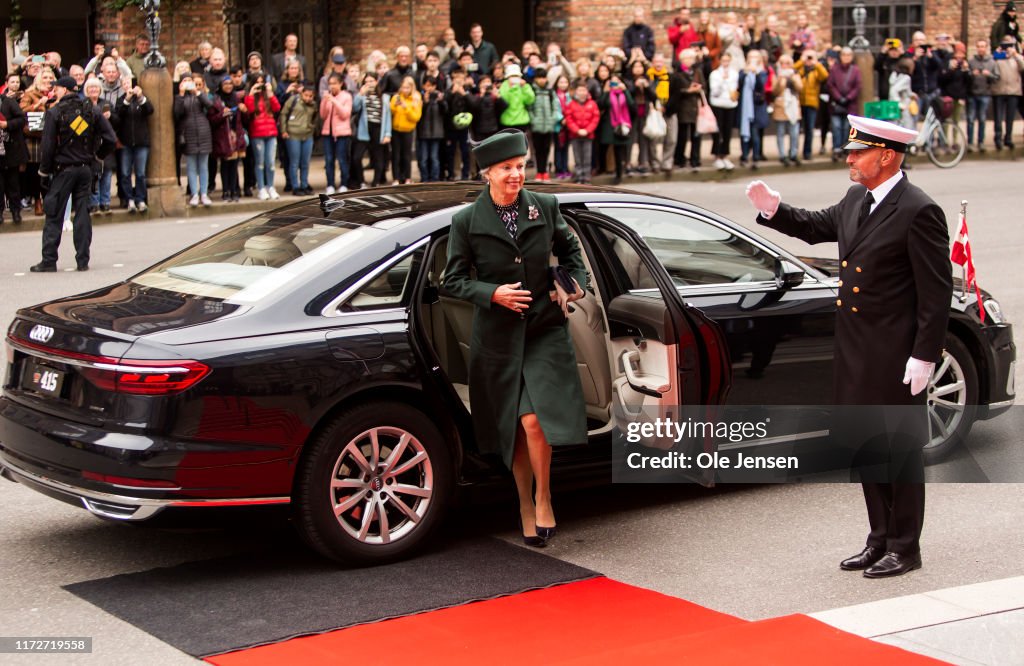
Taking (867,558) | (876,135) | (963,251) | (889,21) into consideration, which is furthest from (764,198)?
(889,21)

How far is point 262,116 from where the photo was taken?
66.4 ft

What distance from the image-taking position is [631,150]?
23781 mm

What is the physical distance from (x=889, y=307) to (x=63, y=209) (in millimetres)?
11375

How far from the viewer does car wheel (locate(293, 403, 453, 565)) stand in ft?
19.8

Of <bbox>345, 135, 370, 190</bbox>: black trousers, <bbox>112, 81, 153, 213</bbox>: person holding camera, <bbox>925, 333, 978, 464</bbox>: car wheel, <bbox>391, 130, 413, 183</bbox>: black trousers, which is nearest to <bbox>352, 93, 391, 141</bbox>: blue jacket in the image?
<bbox>345, 135, 370, 190</bbox>: black trousers

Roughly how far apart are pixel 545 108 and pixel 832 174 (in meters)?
5.60

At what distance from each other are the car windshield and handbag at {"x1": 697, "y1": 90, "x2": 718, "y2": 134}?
55.9 feet

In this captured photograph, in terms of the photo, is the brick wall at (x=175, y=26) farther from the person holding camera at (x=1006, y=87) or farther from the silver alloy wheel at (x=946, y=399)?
the silver alloy wheel at (x=946, y=399)

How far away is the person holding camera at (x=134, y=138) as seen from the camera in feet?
62.8

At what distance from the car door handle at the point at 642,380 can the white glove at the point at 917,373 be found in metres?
1.09

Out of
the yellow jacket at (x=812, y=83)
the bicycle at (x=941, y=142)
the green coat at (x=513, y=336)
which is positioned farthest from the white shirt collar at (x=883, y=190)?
the bicycle at (x=941, y=142)

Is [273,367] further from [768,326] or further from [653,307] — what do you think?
[768,326]

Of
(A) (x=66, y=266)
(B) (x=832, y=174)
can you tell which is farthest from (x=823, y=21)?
(A) (x=66, y=266)

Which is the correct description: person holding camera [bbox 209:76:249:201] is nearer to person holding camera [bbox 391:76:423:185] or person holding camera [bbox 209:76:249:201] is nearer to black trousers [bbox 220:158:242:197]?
black trousers [bbox 220:158:242:197]
